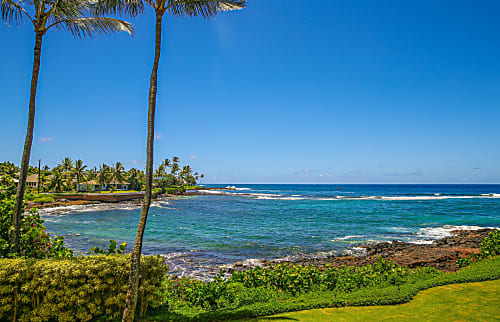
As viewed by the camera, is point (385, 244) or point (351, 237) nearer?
point (385, 244)

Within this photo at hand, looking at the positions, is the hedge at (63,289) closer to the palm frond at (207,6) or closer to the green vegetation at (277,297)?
the green vegetation at (277,297)

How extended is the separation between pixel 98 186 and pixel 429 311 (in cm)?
7783

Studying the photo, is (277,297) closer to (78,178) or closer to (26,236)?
(26,236)

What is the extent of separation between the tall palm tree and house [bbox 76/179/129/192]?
69.4 meters

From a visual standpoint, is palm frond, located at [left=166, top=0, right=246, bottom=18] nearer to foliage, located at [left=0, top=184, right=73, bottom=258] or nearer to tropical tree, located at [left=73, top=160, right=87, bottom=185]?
foliage, located at [left=0, top=184, right=73, bottom=258]

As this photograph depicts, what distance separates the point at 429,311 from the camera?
20.8 feet

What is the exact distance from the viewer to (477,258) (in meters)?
11.8

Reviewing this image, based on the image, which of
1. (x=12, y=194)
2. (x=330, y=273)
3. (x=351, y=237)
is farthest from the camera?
(x=351, y=237)

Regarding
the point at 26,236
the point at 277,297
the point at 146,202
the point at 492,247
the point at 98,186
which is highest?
the point at 146,202

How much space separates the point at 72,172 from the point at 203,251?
63.0 metres

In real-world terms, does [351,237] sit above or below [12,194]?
below

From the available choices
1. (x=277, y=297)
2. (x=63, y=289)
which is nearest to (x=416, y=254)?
(x=277, y=297)

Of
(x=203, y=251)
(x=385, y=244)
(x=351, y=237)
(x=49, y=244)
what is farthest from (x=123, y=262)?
(x=351, y=237)

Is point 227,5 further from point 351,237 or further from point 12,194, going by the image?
point 351,237
